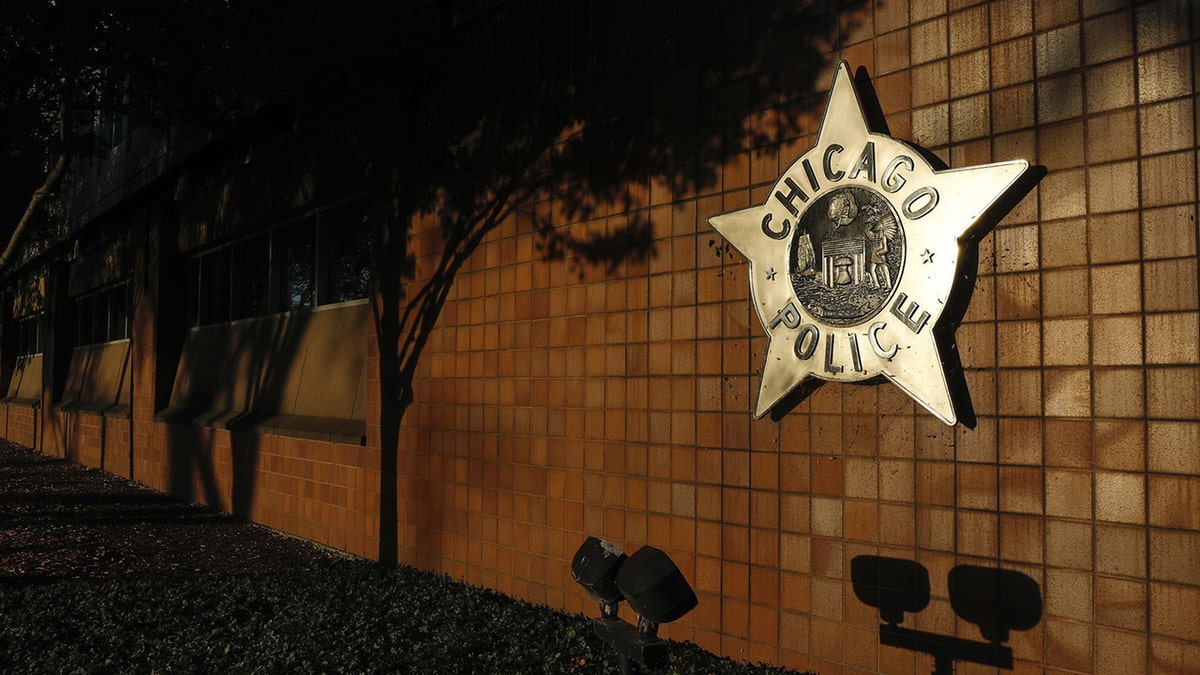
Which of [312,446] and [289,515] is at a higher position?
[312,446]

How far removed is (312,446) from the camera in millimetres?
9945

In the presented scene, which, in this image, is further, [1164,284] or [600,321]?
[600,321]

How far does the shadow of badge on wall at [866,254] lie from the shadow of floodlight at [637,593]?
170 cm

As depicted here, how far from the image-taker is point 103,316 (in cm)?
2050

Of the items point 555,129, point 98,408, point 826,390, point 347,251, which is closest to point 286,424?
point 347,251

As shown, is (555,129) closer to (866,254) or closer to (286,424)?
(866,254)

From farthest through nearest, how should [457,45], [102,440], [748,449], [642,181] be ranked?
[102,440] → [457,45] → [642,181] → [748,449]

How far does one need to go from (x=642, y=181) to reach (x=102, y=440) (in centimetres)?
1565

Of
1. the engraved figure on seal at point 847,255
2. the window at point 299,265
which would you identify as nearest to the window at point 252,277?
the window at point 299,265

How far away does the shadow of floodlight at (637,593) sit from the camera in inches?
133

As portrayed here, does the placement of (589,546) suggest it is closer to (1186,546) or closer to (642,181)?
(1186,546)

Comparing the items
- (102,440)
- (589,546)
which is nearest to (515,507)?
(589,546)

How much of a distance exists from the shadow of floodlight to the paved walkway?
19.2ft

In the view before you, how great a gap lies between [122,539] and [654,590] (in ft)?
29.2
